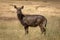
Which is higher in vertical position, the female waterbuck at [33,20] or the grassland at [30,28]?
the female waterbuck at [33,20]

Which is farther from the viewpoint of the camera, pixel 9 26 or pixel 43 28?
pixel 9 26

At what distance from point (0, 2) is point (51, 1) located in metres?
2.76

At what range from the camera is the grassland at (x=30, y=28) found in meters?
7.99

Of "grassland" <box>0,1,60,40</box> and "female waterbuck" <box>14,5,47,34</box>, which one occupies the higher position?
"female waterbuck" <box>14,5,47,34</box>

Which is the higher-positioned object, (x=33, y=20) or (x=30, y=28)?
(x=33, y=20)

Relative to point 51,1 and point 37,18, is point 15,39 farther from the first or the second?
point 51,1

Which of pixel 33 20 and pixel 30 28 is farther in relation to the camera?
pixel 30 28

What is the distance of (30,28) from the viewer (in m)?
8.93

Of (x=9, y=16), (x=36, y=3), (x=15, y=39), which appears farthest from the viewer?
(x=36, y=3)

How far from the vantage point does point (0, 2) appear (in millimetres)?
14414

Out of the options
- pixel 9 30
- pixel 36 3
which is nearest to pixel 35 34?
pixel 9 30

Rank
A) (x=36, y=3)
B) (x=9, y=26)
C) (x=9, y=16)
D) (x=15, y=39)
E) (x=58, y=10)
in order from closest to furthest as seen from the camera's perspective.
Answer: (x=15, y=39), (x=9, y=26), (x=9, y=16), (x=58, y=10), (x=36, y=3)

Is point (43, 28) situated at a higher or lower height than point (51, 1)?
higher

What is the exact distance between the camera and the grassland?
26.2ft
